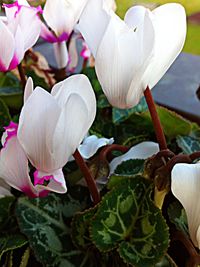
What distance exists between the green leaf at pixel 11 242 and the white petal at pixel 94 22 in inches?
8.9

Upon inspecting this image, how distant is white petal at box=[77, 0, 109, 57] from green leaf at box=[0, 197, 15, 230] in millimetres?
236

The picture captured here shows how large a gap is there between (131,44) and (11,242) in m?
0.26

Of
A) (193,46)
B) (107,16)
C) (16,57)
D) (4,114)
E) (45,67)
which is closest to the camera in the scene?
(107,16)

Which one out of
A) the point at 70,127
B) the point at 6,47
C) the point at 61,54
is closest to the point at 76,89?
the point at 70,127

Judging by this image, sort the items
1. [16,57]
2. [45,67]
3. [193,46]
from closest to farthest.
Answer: [16,57]
[45,67]
[193,46]

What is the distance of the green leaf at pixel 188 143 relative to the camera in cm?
69

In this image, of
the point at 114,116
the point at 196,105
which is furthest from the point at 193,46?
the point at 114,116

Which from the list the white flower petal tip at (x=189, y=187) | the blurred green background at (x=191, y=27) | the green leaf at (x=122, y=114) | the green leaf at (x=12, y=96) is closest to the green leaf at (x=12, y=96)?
the green leaf at (x=12, y=96)

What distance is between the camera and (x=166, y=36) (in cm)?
52

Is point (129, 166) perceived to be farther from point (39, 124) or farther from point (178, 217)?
point (39, 124)

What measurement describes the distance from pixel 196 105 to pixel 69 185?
465mm

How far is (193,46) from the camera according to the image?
7.83 ft

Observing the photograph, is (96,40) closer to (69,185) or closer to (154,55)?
(154,55)

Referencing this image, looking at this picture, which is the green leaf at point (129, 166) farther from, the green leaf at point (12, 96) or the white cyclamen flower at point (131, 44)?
the green leaf at point (12, 96)
